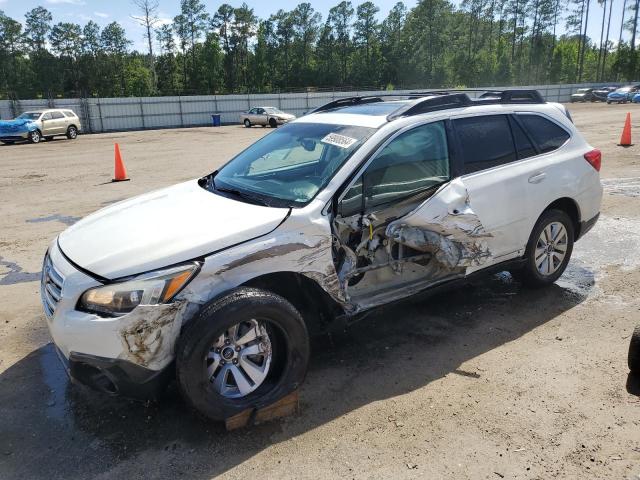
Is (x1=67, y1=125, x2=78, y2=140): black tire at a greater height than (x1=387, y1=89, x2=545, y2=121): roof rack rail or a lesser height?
lesser

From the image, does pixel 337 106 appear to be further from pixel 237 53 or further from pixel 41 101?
pixel 237 53

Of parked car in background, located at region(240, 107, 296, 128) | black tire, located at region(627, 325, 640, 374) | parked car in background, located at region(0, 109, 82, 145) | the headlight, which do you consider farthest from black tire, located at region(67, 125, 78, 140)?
black tire, located at region(627, 325, 640, 374)

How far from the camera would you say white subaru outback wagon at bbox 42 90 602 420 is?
290 centimetres

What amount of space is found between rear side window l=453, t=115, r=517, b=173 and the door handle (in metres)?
0.24

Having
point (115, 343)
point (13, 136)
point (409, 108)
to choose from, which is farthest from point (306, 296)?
point (13, 136)

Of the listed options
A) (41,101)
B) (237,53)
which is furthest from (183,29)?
(41,101)

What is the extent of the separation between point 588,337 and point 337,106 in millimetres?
2950

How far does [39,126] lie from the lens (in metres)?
26.3

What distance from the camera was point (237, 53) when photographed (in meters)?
86.4

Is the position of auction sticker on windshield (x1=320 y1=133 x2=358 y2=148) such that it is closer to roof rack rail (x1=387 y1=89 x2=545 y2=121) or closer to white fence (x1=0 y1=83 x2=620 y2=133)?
roof rack rail (x1=387 y1=89 x2=545 y2=121)

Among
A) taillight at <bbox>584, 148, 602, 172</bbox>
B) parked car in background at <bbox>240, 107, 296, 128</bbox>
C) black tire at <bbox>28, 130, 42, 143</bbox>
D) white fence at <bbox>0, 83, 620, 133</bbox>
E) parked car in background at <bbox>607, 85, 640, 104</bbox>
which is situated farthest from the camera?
parked car in background at <bbox>607, 85, 640, 104</bbox>

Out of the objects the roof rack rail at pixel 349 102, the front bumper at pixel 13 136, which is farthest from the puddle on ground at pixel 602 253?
the front bumper at pixel 13 136

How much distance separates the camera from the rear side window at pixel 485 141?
435 cm

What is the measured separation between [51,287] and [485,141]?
3508 mm
